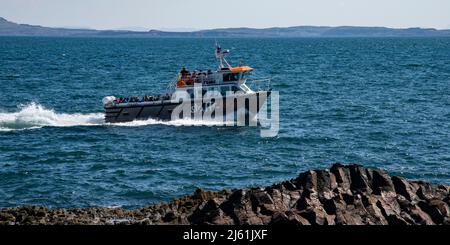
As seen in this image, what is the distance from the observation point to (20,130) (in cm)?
5009

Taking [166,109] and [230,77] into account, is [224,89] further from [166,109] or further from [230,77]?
[166,109]

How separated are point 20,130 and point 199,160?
17015mm

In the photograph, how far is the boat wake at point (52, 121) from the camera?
51.9 metres

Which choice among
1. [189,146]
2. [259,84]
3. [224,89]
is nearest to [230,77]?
[224,89]

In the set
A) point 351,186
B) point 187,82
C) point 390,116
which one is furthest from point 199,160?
point 390,116

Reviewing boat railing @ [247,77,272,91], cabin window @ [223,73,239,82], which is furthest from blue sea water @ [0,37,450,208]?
cabin window @ [223,73,239,82]

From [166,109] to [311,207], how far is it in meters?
31.0

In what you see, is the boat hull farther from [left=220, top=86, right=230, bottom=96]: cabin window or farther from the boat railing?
the boat railing

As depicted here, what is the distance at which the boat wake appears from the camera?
51938 mm

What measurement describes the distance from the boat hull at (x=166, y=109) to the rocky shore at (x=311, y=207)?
24.3 m

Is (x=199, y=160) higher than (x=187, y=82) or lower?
lower

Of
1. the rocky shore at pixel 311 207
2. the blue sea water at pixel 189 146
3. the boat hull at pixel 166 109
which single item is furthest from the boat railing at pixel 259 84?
the rocky shore at pixel 311 207

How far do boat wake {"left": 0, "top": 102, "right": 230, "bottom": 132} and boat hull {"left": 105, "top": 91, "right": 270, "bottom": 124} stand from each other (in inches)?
16.6
